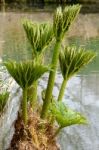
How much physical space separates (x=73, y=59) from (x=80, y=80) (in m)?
2.30

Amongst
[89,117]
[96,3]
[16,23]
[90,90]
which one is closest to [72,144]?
[89,117]

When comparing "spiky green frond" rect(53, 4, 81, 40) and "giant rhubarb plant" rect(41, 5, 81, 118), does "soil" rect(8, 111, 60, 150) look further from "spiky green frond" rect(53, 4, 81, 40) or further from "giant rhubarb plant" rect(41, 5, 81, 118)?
"spiky green frond" rect(53, 4, 81, 40)

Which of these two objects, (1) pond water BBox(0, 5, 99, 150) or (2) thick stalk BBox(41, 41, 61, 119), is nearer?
(2) thick stalk BBox(41, 41, 61, 119)

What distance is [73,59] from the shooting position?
264 centimetres

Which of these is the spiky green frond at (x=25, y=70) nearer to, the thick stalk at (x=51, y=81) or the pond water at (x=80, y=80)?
the thick stalk at (x=51, y=81)

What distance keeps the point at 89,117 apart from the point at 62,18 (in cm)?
146

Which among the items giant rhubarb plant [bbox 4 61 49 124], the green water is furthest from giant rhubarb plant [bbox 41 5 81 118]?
the green water

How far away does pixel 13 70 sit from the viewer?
2.31 m

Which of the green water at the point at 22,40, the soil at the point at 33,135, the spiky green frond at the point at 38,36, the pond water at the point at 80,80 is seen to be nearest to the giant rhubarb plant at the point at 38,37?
the spiky green frond at the point at 38,36

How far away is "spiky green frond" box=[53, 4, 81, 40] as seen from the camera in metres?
2.50

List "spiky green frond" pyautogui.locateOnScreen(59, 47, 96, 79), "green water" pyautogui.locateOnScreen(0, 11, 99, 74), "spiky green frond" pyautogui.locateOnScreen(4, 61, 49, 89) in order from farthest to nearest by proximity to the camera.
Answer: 1. "green water" pyautogui.locateOnScreen(0, 11, 99, 74)
2. "spiky green frond" pyautogui.locateOnScreen(59, 47, 96, 79)
3. "spiky green frond" pyautogui.locateOnScreen(4, 61, 49, 89)

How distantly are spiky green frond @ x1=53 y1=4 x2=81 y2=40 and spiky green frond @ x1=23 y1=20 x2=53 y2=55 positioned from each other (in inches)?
4.8

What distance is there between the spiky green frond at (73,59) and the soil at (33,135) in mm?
287

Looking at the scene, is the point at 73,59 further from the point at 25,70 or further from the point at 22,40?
the point at 22,40
